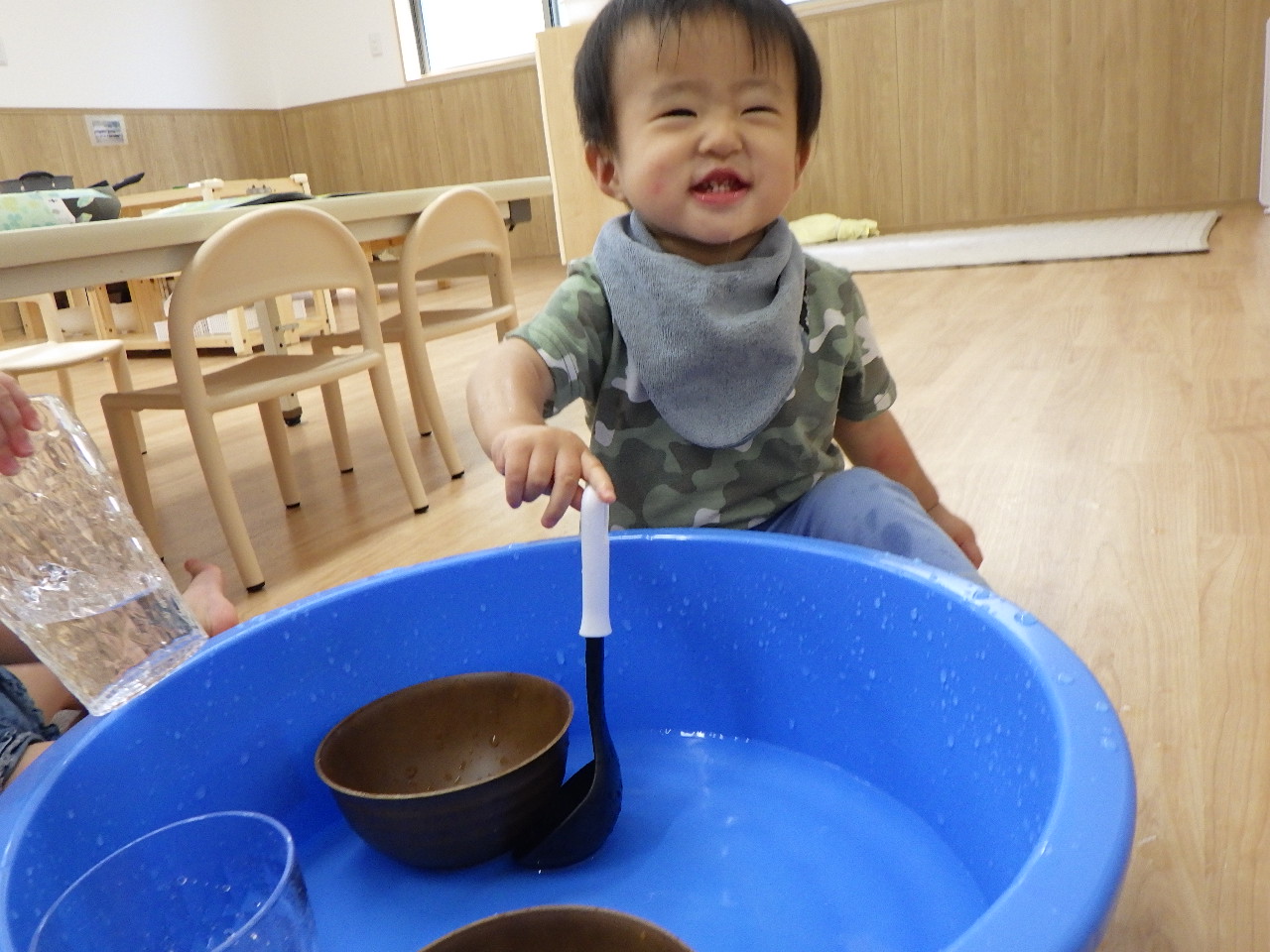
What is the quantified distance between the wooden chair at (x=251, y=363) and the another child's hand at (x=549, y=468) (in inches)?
30.0

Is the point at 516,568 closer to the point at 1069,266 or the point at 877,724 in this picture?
the point at 877,724

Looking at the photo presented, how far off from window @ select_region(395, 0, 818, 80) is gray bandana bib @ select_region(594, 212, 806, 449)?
3.71 m

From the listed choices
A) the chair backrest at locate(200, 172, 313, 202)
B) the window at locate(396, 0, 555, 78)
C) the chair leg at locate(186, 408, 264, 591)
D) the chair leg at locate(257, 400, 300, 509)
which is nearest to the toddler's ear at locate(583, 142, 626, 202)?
the chair leg at locate(186, 408, 264, 591)

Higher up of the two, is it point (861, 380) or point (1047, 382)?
point (861, 380)

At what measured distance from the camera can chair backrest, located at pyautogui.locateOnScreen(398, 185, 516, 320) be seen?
148cm

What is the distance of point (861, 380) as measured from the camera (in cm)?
81

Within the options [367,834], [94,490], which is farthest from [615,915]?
[94,490]

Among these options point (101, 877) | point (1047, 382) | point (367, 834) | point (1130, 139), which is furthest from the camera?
point (1130, 139)

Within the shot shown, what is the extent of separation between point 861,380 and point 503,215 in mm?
1122

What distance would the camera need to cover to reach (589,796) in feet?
1.86

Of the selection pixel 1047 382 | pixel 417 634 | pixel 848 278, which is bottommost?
pixel 1047 382

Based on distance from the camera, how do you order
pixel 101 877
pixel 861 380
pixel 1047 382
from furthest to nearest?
pixel 1047 382, pixel 861 380, pixel 101 877

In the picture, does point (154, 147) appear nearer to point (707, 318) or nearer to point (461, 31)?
point (461, 31)

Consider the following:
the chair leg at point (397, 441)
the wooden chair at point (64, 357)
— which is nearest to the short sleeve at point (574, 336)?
the chair leg at point (397, 441)
